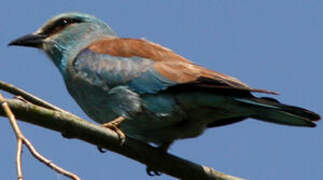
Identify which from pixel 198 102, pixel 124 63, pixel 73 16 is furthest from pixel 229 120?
pixel 73 16

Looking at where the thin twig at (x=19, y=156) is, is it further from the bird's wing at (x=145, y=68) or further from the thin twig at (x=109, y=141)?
the bird's wing at (x=145, y=68)

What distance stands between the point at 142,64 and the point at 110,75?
30cm

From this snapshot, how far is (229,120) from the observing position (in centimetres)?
529

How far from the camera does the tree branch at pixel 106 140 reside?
11.3 feet

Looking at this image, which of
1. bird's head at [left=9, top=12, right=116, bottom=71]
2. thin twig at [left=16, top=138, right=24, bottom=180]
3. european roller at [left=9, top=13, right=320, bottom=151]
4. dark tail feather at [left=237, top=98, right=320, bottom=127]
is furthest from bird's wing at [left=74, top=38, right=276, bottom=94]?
thin twig at [left=16, top=138, right=24, bottom=180]

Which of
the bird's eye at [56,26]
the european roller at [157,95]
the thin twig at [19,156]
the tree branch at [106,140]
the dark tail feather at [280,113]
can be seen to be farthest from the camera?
the bird's eye at [56,26]

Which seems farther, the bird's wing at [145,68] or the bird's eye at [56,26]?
the bird's eye at [56,26]

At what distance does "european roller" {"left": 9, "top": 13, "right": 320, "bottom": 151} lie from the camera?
473cm

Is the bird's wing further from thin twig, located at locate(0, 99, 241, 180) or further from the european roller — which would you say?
thin twig, located at locate(0, 99, 241, 180)

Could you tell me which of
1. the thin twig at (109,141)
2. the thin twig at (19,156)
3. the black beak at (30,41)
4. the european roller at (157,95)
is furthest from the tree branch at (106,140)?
the black beak at (30,41)

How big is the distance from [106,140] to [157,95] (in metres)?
1.02

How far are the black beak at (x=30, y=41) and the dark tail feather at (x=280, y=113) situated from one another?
2319mm

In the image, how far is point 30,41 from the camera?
5938 mm

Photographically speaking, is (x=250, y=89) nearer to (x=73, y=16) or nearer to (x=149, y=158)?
(x=149, y=158)
